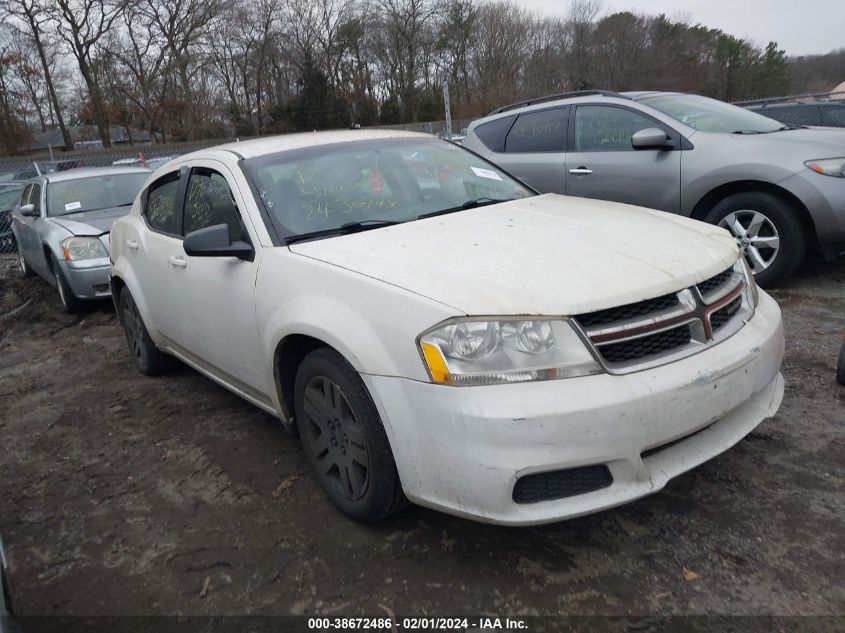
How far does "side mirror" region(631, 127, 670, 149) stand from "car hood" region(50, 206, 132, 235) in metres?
5.20

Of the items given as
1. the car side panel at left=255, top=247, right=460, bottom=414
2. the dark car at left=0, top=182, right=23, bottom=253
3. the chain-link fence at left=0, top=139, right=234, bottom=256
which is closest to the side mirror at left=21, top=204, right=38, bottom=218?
the chain-link fence at left=0, top=139, right=234, bottom=256

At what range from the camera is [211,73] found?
172 ft

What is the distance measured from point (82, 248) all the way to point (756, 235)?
20.8 ft

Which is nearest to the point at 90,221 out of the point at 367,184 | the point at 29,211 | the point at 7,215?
the point at 29,211

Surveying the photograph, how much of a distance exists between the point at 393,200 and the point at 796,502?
7.29 ft

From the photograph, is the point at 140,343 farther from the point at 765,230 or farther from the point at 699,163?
the point at 765,230

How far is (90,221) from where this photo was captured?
7199mm

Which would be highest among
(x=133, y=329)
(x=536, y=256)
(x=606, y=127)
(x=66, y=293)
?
(x=606, y=127)

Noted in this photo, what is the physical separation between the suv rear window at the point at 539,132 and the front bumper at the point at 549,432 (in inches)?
182

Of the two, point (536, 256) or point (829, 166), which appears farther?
point (829, 166)

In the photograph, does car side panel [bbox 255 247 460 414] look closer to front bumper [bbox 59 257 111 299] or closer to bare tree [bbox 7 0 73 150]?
front bumper [bbox 59 257 111 299]

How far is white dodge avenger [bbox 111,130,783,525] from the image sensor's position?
7.04ft

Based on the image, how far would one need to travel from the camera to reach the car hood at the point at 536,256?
2.25 meters

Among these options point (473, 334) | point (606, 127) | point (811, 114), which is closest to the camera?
point (473, 334)
